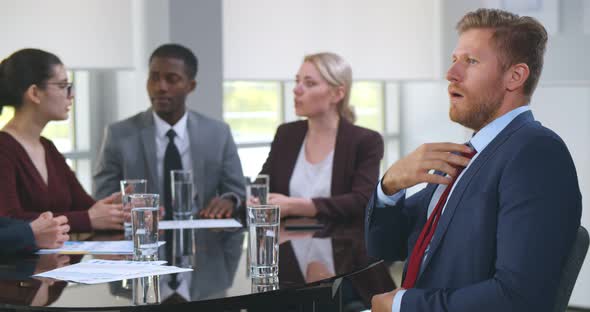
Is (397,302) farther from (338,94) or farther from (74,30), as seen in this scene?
(74,30)

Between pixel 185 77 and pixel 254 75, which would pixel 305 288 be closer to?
pixel 185 77

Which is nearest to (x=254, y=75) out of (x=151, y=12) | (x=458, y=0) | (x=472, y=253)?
(x=151, y=12)

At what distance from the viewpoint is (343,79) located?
12.3 ft

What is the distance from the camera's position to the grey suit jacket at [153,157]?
351 centimetres

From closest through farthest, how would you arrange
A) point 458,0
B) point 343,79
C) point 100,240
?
point 100,240 < point 343,79 < point 458,0

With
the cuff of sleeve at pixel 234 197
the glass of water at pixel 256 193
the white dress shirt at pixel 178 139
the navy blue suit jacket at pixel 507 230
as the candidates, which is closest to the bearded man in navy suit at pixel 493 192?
the navy blue suit jacket at pixel 507 230

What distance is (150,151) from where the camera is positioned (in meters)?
3.55

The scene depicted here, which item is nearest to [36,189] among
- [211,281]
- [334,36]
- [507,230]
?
[211,281]

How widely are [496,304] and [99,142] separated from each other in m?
3.35

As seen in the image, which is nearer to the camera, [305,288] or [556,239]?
[556,239]

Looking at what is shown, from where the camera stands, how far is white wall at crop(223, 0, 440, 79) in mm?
4848

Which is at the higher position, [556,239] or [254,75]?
[254,75]

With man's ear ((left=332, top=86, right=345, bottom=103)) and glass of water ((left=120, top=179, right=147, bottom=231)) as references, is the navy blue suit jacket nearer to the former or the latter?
glass of water ((left=120, top=179, right=147, bottom=231))

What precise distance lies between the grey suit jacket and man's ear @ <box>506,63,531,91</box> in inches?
81.4
